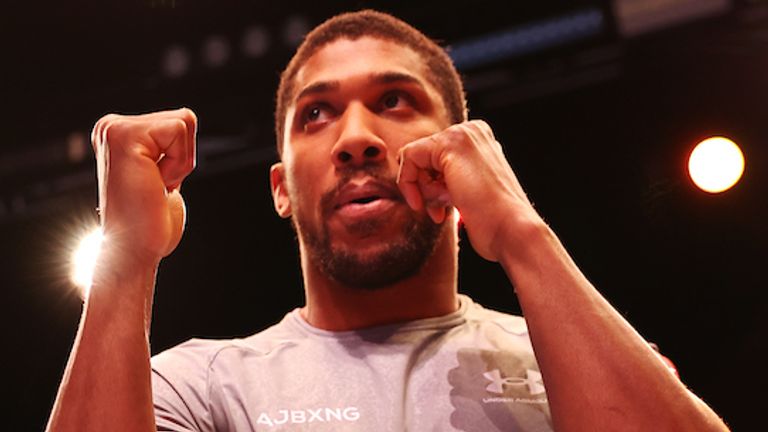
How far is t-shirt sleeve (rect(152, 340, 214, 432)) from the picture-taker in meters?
1.32

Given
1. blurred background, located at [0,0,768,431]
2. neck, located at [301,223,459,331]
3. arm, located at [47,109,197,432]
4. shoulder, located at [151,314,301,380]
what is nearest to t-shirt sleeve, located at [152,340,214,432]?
Result: shoulder, located at [151,314,301,380]

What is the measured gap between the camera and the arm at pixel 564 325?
1.13 meters

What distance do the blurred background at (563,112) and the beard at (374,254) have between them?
1.22m

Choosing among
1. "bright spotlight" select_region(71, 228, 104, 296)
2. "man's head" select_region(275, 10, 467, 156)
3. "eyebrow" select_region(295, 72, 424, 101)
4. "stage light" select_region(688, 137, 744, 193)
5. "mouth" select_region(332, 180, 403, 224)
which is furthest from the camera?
"bright spotlight" select_region(71, 228, 104, 296)

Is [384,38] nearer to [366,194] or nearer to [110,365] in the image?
[366,194]

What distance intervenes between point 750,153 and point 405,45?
4.94ft

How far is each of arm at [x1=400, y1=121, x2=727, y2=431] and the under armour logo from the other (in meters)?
0.24

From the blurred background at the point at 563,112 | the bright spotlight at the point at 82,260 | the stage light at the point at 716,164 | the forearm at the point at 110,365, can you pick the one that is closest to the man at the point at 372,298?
the forearm at the point at 110,365

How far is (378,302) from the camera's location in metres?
1.66

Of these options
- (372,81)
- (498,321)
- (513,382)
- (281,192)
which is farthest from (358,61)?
(513,382)

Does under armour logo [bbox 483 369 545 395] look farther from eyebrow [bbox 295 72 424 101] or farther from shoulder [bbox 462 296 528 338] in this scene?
eyebrow [bbox 295 72 424 101]

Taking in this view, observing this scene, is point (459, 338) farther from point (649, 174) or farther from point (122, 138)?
point (649, 174)

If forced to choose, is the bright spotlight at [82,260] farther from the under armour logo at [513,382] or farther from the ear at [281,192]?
the under armour logo at [513,382]

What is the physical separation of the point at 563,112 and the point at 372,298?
1.51 m
